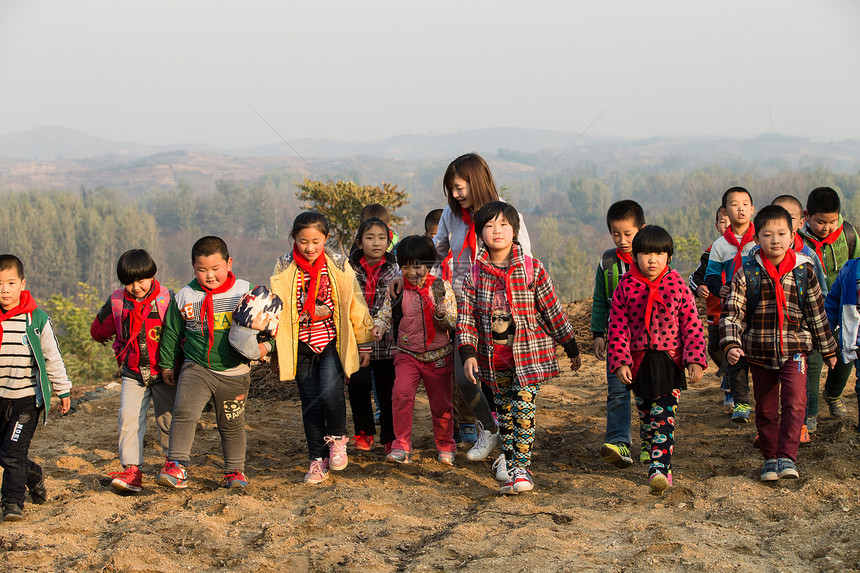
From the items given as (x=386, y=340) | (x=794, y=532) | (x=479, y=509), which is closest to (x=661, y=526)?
(x=794, y=532)

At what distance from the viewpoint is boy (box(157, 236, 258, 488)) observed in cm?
460

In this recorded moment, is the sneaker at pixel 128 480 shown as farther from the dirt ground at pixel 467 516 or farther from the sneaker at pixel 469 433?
the sneaker at pixel 469 433

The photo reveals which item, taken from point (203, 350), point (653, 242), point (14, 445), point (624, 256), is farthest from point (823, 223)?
point (14, 445)

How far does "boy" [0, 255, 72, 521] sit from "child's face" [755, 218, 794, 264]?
4.48 meters

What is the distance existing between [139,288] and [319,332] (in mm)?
1253

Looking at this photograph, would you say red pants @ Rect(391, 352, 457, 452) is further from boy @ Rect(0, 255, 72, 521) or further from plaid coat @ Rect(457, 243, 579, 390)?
boy @ Rect(0, 255, 72, 521)

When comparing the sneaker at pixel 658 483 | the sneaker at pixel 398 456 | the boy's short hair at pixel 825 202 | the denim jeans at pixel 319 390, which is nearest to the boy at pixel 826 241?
the boy's short hair at pixel 825 202

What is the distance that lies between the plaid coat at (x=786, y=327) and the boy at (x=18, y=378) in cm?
423

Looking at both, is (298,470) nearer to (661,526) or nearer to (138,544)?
(138,544)

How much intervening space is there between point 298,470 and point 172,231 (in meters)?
93.7

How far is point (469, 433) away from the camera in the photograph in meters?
5.79

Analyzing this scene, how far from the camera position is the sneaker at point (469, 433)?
5.74 metres

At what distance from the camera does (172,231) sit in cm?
9262

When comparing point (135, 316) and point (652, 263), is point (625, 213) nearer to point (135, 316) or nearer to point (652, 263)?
point (652, 263)
